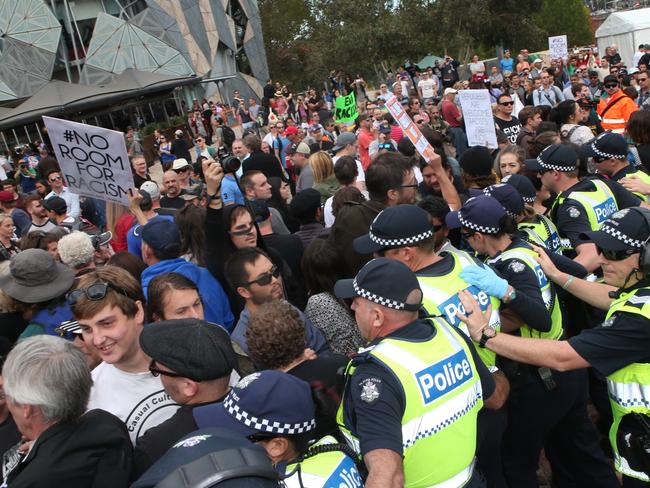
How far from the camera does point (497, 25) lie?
35281mm

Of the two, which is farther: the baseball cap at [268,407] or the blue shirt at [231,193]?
the blue shirt at [231,193]

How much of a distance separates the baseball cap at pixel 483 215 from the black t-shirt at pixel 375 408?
129 cm

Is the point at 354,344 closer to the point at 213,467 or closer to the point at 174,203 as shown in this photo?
the point at 213,467

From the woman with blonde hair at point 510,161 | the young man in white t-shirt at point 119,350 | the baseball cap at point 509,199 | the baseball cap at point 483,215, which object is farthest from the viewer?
the woman with blonde hair at point 510,161

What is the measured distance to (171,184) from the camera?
7.57 meters

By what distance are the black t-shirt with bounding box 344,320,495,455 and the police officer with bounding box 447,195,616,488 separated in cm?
108

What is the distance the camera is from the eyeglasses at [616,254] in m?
2.99

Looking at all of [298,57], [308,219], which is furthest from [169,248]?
[298,57]

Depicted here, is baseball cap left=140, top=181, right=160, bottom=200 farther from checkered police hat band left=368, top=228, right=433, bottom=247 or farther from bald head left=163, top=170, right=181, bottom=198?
checkered police hat band left=368, top=228, right=433, bottom=247

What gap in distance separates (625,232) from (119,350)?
263 cm

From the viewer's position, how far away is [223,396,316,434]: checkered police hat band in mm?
2156

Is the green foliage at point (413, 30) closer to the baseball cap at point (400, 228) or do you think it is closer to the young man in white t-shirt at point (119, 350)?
the baseball cap at point (400, 228)

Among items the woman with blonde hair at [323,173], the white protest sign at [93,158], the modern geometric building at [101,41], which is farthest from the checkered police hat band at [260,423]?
the modern geometric building at [101,41]

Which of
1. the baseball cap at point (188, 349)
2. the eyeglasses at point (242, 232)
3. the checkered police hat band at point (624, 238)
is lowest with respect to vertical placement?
the eyeglasses at point (242, 232)
